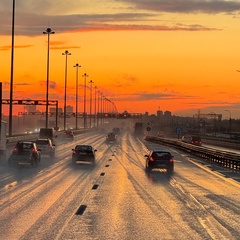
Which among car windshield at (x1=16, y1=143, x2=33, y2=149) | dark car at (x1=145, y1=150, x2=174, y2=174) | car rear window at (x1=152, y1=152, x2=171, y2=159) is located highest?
car windshield at (x1=16, y1=143, x2=33, y2=149)

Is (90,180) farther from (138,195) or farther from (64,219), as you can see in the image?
(64,219)

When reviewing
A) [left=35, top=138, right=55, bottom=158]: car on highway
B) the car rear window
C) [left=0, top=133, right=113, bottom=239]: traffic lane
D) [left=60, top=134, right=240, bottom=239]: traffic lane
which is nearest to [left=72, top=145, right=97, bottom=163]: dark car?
the car rear window

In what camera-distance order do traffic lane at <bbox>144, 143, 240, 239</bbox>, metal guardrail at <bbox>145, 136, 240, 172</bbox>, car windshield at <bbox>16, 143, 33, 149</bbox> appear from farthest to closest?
1. metal guardrail at <bbox>145, 136, 240, 172</bbox>
2. car windshield at <bbox>16, 143, 33, 149</bbox>
3. traffic lane at <bbox>144, 143, 240, 239</bbox>

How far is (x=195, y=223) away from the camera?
14438 millimetres

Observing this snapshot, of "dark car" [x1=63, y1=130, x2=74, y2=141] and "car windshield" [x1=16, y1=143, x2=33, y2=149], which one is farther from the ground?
"car windshield" [x1=16, y1=143, x2=33, y2=149]

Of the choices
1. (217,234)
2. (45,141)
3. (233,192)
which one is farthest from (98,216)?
(45,141)

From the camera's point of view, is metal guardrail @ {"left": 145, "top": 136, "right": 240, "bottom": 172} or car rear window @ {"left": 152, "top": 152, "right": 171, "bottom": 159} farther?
metal guardrail @ {"left": 145, "top": 136, "right": 240, "bottom": 172}

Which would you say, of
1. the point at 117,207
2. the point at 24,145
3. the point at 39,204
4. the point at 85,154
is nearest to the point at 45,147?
the point at 85,154

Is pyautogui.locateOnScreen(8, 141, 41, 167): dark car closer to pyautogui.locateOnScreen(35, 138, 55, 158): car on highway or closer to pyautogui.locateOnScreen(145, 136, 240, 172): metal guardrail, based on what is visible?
pyautogui.locateOnScreen(35, 138, 55, 158): car on highway

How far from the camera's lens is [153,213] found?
1631cm

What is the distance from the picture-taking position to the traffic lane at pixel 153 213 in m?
12.8

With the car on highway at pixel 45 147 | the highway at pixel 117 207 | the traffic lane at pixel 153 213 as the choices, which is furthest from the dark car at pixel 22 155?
the car on highway at pixel 45 147

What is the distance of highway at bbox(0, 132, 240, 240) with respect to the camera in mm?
12930

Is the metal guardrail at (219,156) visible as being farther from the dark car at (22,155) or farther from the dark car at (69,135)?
the dark car at (69,135)
